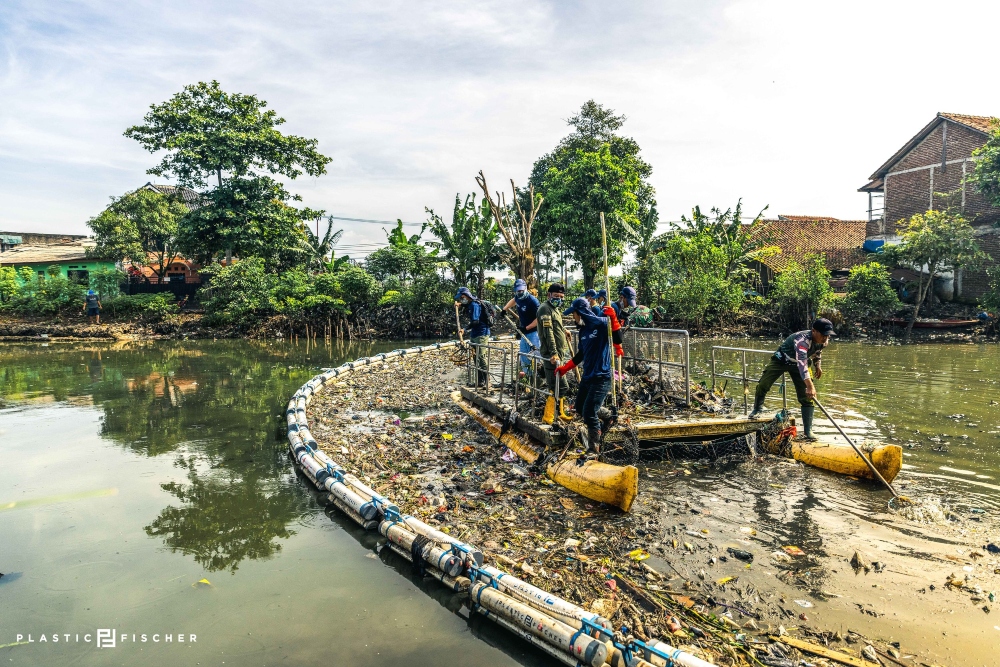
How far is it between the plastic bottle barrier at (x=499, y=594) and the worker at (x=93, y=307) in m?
29.2

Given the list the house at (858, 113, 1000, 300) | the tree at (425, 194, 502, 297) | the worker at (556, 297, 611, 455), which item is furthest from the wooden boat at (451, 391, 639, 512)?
the house at (858, 113, 1000, 300)

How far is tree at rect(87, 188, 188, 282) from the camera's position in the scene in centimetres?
2980

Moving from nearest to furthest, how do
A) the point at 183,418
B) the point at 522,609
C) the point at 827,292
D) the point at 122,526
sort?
the point at 522,609 → the point at 122,526 → the point at 183,418 → the point at 827,292

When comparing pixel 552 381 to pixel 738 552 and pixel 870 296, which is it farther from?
pixel 870 296

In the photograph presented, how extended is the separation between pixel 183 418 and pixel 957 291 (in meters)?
31.2

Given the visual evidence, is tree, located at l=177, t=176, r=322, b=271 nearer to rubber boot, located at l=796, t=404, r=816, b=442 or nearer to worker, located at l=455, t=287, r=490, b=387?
worker, located at l=455, t=287, r=490, b=387

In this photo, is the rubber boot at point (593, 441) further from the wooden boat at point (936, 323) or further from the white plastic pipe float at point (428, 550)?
the wooden boat at point (936, 323)

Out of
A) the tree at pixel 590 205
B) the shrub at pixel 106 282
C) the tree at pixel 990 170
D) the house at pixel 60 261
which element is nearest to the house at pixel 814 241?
the tree at pixel 990 170

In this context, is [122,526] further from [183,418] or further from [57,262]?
[57,262]

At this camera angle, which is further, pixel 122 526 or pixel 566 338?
pixel 566 338

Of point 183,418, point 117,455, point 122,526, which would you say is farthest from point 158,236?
point 122,526

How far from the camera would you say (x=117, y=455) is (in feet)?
30.2

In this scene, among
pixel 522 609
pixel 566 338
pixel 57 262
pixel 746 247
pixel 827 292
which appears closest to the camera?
pixel 522 609

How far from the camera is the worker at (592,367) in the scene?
676 cm
